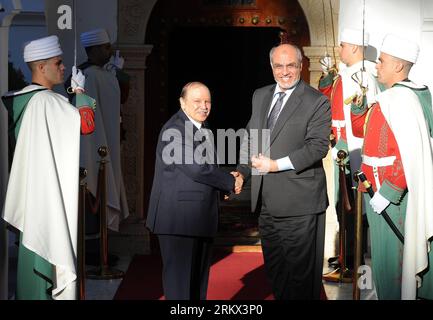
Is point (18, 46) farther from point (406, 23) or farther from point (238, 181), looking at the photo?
point (238, 181)

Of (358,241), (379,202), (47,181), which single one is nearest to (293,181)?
(379,202)

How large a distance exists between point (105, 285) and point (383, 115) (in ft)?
10.5

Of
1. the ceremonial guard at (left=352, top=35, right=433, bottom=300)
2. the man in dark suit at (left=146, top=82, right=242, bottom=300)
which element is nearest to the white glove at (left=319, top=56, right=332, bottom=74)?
the ceremonial guard at (left=352, top=35, right=433, bottom=300)

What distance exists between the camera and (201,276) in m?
7.86

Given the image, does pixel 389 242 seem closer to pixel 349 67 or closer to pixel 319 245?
pixel 319 245

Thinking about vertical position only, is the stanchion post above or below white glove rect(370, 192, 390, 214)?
below

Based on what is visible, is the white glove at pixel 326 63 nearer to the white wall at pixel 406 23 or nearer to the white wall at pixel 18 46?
the white wall at pixel 406 23

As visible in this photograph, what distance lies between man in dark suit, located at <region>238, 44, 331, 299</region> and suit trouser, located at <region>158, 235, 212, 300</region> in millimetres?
539

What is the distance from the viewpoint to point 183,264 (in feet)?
25.3

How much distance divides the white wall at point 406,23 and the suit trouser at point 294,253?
3509 mm

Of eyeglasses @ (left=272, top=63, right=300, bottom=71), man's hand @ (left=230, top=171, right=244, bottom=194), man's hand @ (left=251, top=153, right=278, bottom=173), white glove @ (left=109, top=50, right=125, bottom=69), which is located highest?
white glove @ (left=109, top=50, right=125, bottom=69)

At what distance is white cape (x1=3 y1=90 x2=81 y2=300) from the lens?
25.3 ft

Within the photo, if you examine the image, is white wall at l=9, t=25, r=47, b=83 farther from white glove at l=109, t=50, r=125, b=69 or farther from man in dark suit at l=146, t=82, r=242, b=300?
man in dark suit at l=146, t=82, r=242, b=300

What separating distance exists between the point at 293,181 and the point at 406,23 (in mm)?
3758
